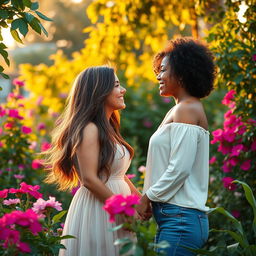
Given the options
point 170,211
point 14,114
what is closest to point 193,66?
point 170,211

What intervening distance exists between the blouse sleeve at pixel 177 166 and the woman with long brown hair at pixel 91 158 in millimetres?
280

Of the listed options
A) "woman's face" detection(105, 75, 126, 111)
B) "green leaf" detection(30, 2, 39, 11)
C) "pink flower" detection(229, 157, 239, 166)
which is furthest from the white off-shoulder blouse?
"pink flower" detection(229, 157, 239, 166)

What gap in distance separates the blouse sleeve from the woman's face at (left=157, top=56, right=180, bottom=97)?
0.30 m

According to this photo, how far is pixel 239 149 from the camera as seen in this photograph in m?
4.53

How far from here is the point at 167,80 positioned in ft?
10.4

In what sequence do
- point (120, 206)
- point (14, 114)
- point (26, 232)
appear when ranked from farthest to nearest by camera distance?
point (14, 114)
point (26, 232)
point (120, 206)

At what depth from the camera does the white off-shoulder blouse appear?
2.94m

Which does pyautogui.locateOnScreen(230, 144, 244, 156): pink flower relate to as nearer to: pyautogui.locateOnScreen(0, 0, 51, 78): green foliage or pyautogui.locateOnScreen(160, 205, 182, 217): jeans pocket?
pyautogui.locateOnScreen(160, 205, 182, 217): jeans pocket

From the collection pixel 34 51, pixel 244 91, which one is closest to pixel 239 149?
pixel 244 91

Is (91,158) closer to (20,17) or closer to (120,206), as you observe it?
(120,206)

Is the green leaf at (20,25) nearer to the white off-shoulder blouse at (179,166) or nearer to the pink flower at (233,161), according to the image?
the white off-shoulder blouse at (179,166)

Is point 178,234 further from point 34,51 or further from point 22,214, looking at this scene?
point 34,51

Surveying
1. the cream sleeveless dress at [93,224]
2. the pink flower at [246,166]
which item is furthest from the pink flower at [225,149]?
the cream sleeveless dress at [93,224]

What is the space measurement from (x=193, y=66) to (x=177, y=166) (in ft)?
1.96
